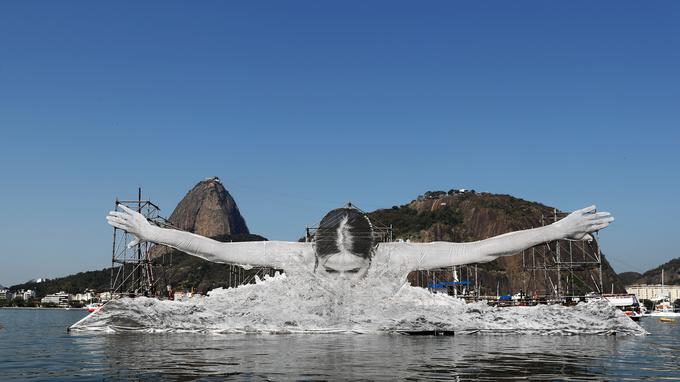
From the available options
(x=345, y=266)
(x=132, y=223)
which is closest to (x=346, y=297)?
(x=345, y=266)

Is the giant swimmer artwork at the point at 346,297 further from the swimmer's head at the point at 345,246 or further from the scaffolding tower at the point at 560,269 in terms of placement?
the scaffolding tower at the point at 560,269

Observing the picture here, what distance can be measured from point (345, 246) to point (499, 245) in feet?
28.0

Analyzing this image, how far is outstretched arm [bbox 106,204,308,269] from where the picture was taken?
3797 cm

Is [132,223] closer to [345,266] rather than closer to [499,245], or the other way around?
[345,266]

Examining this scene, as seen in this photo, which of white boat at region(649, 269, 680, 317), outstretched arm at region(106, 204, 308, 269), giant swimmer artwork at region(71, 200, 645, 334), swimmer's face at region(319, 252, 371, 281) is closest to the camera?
giant swimmer artwork at region(71, 200, 645, 334)

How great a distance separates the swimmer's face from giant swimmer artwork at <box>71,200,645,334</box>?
2.2 inches

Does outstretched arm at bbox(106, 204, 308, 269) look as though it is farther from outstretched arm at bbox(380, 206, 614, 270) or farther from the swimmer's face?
outstretched arm at bbox(380, 206, 614, 270)

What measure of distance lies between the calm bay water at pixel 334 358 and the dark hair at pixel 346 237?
6.05 meters

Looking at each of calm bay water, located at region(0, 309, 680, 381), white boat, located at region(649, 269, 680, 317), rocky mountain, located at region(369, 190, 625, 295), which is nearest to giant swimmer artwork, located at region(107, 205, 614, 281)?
calm bay water, located at region(0, 309, 680, 381)

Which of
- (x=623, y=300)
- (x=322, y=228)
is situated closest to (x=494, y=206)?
(x=623, y=300)

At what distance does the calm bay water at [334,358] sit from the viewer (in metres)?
19.4

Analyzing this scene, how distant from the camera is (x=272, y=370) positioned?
65.3 feet

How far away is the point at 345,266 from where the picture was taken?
125ft

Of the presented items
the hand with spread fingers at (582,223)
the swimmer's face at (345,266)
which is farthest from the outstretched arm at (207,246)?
the hand with spread fingers at (582,223)
